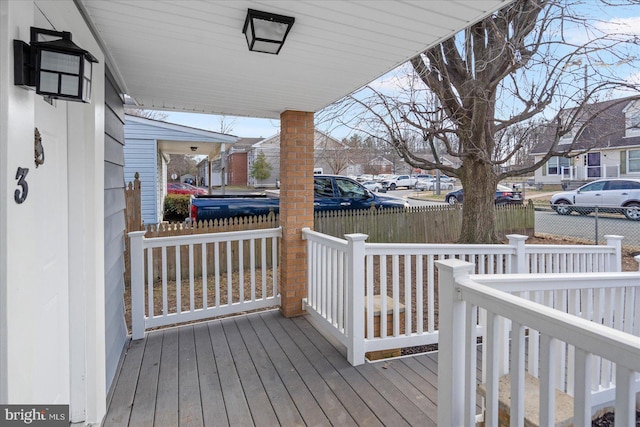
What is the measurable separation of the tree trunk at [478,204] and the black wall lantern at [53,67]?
6.15 meters

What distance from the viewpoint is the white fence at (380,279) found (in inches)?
109

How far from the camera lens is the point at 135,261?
314 cm

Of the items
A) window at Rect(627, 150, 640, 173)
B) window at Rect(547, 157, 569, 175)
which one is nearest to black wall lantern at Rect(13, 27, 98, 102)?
window at Rect(627, 150, 640, 173)

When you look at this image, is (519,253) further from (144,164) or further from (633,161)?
(633,161)

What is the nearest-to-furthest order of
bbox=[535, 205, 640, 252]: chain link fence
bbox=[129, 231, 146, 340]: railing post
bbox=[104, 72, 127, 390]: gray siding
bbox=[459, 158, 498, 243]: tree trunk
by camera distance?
1. bbox=[104, 72, 127, 390]: gray siding
2. bbox=[129, 231, 146, 340]: railing post
3. bbox=[459, 158, 498, 243]: tree trunk
4. bbox=[535, 205, 640, 252]: chain link fence

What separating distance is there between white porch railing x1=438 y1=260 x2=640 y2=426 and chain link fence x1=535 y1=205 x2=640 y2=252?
23.2 feet

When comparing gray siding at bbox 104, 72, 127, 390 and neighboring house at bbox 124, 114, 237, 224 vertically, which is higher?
neighboring house at bbox 124, 114, 237, 224

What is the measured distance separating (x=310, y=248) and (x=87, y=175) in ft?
7.07

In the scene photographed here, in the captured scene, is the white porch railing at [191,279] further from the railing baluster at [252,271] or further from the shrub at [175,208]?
the shrub at [175,208]

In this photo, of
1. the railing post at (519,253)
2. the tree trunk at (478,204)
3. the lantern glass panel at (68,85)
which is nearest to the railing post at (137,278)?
the lantern glass panel at (68,85)

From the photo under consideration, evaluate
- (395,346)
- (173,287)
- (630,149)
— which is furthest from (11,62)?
(630,149)

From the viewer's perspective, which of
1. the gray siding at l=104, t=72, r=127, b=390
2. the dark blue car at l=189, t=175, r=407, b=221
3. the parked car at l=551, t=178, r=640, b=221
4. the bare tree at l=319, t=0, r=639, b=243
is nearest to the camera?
the gray siding at l=104, t=72, r=127, b=390

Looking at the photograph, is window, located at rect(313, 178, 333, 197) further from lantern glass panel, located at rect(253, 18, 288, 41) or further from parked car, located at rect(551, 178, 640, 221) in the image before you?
parked car, located at rect(551, 178, 640, 221)

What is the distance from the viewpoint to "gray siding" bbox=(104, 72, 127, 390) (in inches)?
95.7
